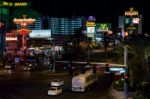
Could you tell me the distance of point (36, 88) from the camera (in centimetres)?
6238

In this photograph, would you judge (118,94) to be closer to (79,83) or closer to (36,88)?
(79,83)

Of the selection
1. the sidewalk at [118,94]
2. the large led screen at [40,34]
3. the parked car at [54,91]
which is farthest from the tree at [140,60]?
the large led screen at [40,34]

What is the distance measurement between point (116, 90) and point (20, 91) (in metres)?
Answer: 14.0

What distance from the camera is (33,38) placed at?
171250 mm

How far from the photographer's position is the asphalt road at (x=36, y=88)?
2138 inches

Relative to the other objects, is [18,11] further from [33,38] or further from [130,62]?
[130,62]

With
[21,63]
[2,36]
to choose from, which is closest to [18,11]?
[2,36]

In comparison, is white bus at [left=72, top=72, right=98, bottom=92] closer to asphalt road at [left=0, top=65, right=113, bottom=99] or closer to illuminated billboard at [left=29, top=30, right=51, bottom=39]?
asphalt road at [left=0, top=65, right=113, bottom=99]

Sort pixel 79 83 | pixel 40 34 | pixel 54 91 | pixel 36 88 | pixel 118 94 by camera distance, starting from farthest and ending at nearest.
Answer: pixel 40 34
pixel 36 88
pixel 79 83
pixel 54 91
pixel 118 94

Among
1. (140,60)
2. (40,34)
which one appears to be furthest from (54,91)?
(40,34)

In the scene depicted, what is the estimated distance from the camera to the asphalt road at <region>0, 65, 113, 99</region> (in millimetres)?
54312

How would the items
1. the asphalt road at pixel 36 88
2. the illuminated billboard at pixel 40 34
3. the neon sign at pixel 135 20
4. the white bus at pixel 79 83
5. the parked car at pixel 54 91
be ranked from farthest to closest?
the illuminated billboard at pixel 40 34, the neon sign at pixel 135 20, the white bus at pixel 79 83, the parked car at pixel 54 91, the asphalt road at pixel 36 88

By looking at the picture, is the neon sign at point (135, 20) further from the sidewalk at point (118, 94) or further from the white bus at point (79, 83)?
the sidewalk at point (118, 94)

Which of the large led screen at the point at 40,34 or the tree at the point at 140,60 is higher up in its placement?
the large led screen at the point at 40,34
